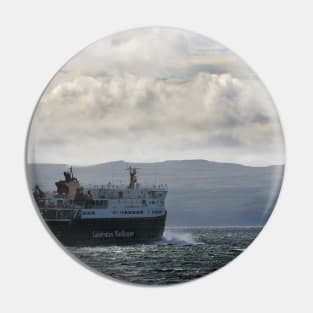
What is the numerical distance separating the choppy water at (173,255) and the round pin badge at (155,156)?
11 mm

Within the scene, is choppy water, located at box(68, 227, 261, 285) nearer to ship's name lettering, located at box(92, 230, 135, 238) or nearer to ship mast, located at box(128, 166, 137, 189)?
ship's name lettering, located at box(92, 230, 135, 238)

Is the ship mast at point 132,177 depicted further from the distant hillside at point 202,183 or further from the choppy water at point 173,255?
the choppy water at point 173,255

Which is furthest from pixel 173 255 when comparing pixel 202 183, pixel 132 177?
pixel 132 177

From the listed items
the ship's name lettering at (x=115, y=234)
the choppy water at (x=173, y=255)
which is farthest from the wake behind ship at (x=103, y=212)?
the choppy water at (x=173, y=255)

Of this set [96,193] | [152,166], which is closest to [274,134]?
[152,166]

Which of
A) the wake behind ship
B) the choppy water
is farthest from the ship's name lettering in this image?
the choppy water

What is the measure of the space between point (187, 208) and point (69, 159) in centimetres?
133

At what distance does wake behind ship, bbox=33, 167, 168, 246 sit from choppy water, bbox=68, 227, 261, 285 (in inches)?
4.1

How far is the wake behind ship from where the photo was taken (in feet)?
23.3

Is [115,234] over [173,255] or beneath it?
over

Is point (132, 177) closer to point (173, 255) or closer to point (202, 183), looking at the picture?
point (202, 183)

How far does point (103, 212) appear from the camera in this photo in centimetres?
720

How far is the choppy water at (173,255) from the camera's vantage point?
7.18m

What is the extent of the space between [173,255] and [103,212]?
2.83ft
